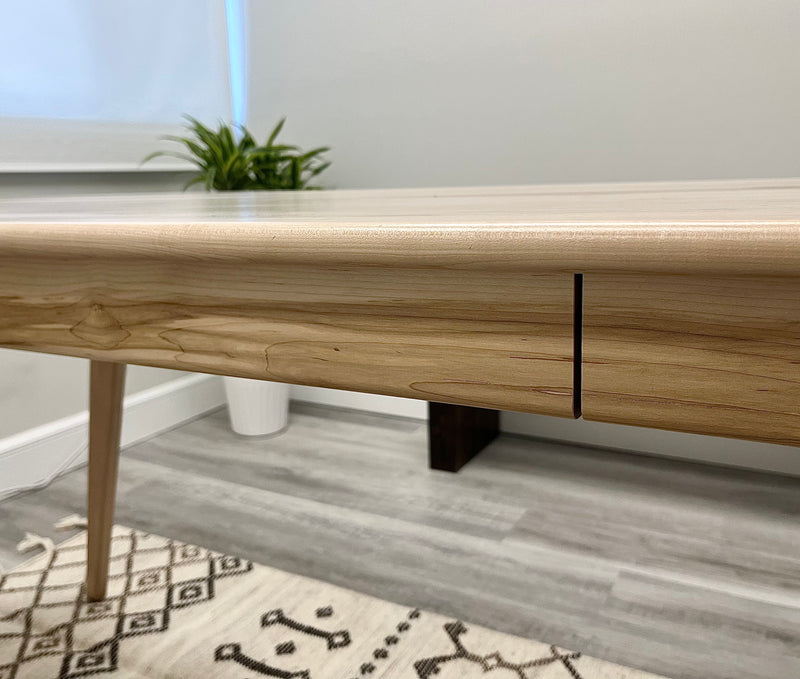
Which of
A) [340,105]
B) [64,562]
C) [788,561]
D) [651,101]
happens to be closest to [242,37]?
[340,105]

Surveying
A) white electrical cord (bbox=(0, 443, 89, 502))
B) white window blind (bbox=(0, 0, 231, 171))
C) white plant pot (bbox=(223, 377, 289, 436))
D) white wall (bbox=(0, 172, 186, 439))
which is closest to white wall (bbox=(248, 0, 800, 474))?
white window blind (bbox=(0, 0, 231, 171))

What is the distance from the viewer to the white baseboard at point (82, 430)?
1678 mm

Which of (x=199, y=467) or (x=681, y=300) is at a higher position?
(x=681, y=300)

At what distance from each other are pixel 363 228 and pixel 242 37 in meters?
2.11

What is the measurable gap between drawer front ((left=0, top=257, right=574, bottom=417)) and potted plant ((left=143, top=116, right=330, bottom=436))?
1338 millimetres

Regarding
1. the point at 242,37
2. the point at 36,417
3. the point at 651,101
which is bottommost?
the point at 36,417

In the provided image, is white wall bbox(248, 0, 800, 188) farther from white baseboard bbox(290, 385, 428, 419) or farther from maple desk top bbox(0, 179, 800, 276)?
maple desk top bbox(0, 179, 800, 276)

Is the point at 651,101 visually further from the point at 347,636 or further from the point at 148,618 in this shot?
the point at 148,618

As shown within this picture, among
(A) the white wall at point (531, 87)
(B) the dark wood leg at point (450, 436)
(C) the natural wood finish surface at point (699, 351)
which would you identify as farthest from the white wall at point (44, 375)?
(C) the natural wood finish surface at point (699, 351)

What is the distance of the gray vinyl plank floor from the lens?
1.11m

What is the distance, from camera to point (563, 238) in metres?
0.31

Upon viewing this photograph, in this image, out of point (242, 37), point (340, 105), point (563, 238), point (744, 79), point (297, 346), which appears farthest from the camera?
point (242, 37)

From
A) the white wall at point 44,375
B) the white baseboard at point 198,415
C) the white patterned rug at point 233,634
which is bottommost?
the white patterned rug at point 233,634

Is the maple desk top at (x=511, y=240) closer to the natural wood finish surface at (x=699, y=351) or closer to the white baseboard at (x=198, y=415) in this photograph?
the natural wood finish surface at (x=699, y=351)
